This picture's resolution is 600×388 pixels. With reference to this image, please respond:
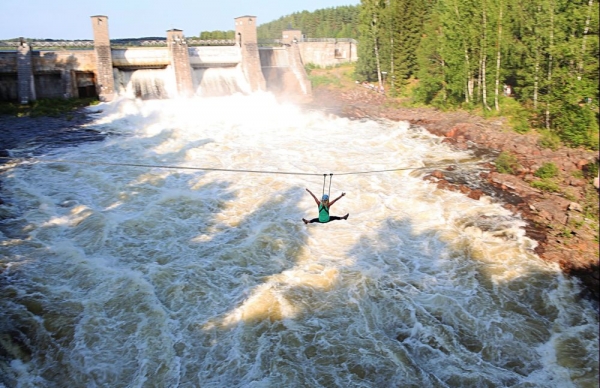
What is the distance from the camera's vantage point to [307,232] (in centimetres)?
1548

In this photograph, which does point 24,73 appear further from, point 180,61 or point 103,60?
point 180,61

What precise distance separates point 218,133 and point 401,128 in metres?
11.2

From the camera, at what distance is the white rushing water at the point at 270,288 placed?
9766mm

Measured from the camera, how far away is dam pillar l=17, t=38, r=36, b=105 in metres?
29.6

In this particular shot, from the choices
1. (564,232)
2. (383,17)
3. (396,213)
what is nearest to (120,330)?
(396,213)

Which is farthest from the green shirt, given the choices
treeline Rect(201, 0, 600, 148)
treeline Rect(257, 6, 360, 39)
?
treeline Rect(257, 6, 360, 39)

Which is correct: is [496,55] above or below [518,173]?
above

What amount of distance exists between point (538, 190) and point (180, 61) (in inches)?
1026

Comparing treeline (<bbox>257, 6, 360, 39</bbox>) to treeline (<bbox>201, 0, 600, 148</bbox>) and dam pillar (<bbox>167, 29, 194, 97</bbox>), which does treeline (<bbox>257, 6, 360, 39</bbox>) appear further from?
dam pillar (<bbox>167, 29, 194, 97</bbox>)

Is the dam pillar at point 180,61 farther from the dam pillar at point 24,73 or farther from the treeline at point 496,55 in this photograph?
the treeline at point 496,55

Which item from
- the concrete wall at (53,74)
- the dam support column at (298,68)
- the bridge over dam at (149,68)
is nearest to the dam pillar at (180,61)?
the bridge over dam at (149,68)

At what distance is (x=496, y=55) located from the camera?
Result: 27203 millimetres

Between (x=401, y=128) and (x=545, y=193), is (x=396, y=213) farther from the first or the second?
(x=401, y=128)

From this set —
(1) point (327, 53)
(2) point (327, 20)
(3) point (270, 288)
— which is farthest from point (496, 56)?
(2) point (327, 20)
